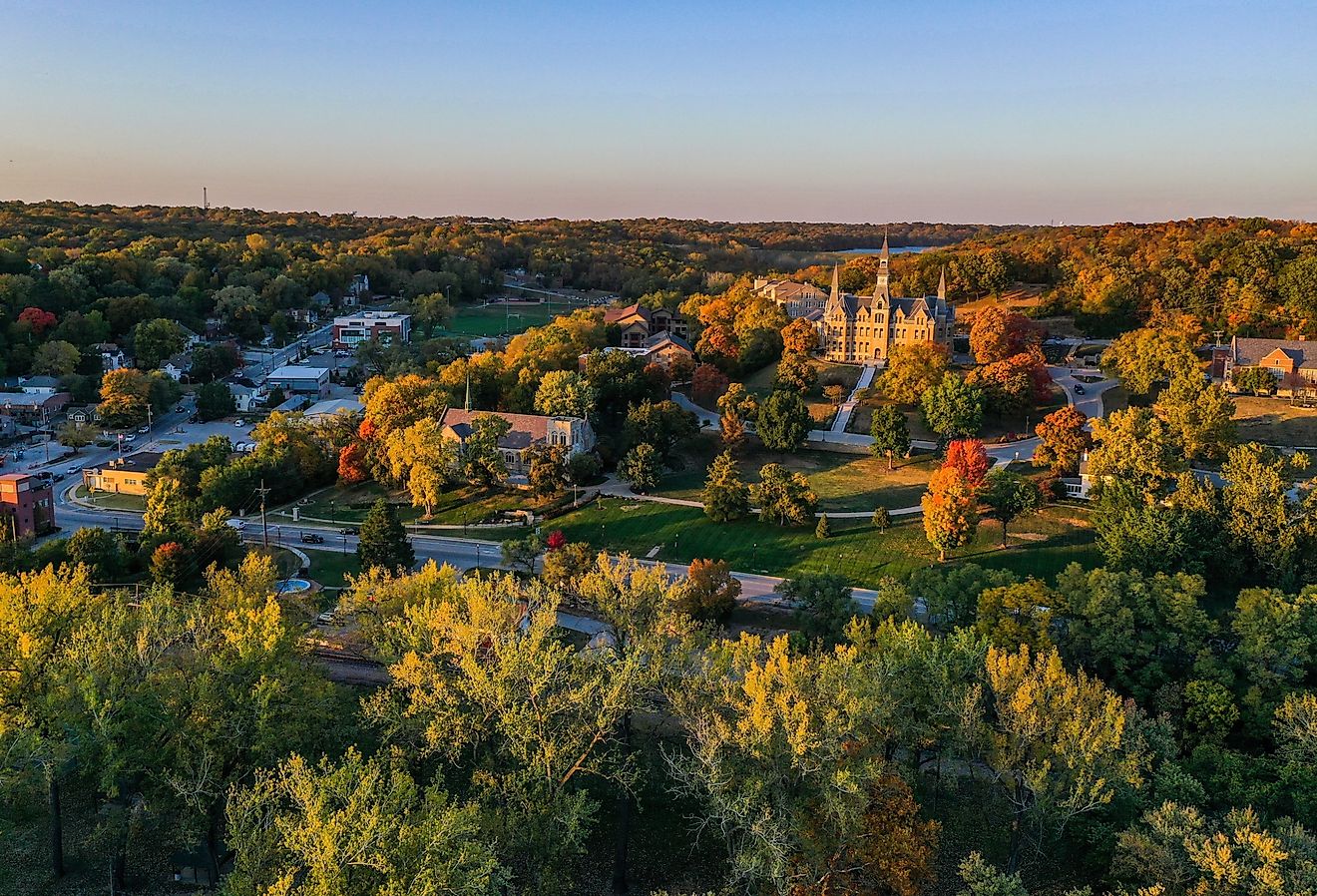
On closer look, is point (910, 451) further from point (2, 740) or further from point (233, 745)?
point (2, 740)

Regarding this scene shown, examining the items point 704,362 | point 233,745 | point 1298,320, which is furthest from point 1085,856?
point 1298,320

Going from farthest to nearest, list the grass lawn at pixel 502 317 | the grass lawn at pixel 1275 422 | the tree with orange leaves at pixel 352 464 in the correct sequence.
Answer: the grass lawn at pixel 502 317 → the tree with orange leaves at pixel 352 464 → the grass lawn at pixel 1275 422

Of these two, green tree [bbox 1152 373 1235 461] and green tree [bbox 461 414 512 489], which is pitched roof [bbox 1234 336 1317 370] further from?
green tree [bbox 461 414 512 489]

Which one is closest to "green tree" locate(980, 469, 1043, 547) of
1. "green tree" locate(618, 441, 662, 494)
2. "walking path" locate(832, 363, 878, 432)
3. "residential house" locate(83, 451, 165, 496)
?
"walking path" locate(832, 363, 878, 432)

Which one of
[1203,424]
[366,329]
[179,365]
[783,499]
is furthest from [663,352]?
[366,329]

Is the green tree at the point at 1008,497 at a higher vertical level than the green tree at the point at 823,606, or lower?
higher

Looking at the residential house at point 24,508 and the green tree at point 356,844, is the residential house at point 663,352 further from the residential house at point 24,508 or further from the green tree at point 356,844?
the green tree at point 356,844

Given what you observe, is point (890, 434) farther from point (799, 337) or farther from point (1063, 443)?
point (799, 337)

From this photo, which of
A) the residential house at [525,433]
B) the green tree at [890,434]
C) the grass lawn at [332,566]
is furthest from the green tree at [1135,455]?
the grass lawn at [332,566]
